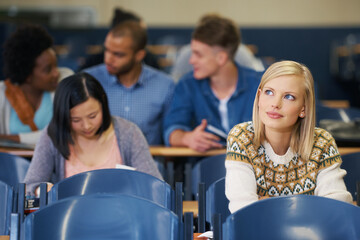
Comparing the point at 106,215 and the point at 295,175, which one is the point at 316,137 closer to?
the point at 295,175

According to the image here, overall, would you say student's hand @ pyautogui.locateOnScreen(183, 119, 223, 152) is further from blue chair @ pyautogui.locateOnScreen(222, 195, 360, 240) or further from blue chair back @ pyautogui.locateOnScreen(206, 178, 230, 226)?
blue chair @ pyautogui.locateOnScreen(222, 195, 360, 240)

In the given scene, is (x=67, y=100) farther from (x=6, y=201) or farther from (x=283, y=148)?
(x=283, y=148)

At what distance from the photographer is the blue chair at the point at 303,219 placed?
6.16 ft

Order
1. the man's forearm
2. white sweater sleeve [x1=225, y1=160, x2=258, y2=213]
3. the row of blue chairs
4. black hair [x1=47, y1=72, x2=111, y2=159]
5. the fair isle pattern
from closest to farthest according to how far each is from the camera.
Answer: the row of blue chairs → white sweater sleeve [x1=225, y1=160, x2=258, y2=213] → the fair isle pattern → black hair [x1=47, y1=72, x2=111, y2=159] → the man's forearm

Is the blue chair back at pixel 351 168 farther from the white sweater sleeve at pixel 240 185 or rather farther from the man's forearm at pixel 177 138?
the man's forearm at pixel 177 138

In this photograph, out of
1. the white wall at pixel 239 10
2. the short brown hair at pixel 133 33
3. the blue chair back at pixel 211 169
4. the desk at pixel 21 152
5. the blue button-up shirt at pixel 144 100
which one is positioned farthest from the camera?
the white wall at pixel 239 10

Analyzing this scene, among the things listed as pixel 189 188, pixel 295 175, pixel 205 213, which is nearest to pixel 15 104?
pixel 189 188

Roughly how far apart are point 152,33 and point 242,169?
29.4 ft

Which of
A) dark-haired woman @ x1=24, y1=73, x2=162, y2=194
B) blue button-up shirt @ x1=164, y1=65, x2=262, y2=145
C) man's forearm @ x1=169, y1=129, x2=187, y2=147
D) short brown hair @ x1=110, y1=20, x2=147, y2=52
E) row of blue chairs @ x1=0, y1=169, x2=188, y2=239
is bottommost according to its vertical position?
row of blue chairs @ x1=0, y1=169, x2=188, y2=239

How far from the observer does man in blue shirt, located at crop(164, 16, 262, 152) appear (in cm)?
388

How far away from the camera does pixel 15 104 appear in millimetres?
3871

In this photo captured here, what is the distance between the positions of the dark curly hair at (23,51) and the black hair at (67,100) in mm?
1093

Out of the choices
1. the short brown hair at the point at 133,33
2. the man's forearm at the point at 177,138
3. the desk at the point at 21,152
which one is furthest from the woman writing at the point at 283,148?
the short brown hair at the point at 133,33

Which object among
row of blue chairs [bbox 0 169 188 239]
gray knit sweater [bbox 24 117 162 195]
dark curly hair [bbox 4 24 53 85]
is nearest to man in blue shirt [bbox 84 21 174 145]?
dark curly hair [bbox 4 24 53 85]
